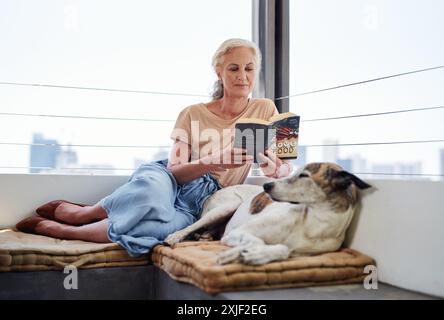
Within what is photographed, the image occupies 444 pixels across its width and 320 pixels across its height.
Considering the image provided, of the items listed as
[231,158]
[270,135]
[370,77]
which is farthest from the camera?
[370,77]

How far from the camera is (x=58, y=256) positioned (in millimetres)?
1603

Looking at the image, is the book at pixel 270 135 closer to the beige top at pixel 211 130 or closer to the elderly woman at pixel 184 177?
the elderly woman at pixel 184 177

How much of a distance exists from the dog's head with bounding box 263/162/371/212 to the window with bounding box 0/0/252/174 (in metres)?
1.03

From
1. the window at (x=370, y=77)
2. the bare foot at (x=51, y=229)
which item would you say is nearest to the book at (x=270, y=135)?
the window at (x=370, y=77)

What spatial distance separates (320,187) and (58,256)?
93cm

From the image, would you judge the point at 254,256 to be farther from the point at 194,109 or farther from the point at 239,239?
the point at 194,109

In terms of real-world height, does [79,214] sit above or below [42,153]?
below

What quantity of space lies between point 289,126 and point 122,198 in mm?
710

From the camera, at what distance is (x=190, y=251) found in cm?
149

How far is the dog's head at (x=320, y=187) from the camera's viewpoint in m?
1.40

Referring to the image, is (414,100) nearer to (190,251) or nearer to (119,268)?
(190,251)

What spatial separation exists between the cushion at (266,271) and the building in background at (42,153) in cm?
121

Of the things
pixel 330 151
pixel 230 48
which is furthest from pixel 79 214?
pixel 330 151
